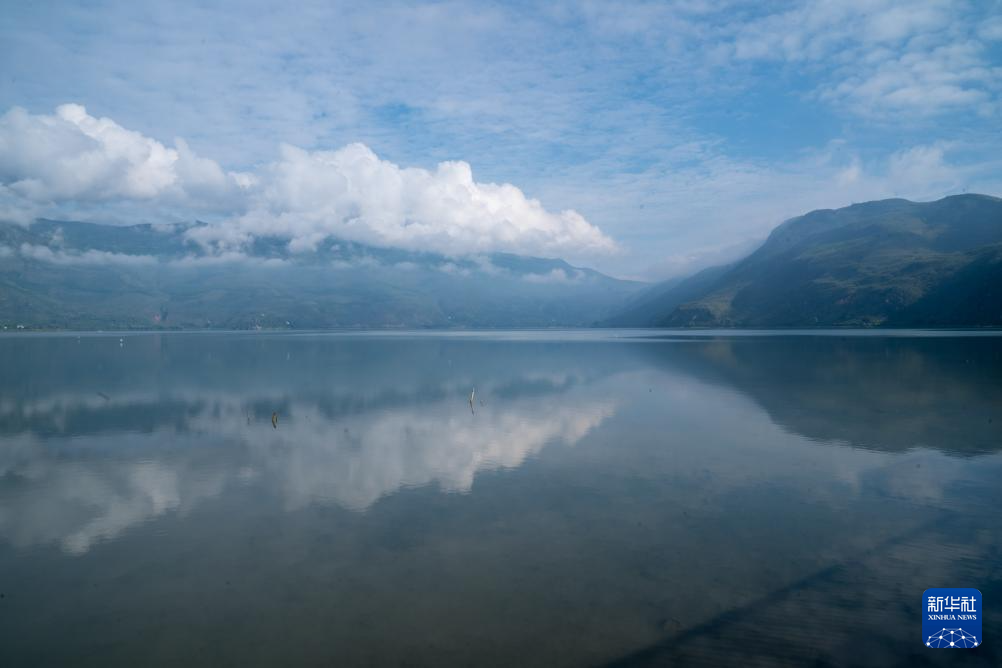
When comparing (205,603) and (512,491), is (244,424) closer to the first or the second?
(512,491)

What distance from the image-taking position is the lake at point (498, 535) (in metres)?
12.9

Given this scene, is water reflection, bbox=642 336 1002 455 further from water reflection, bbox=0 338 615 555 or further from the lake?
water reflection, bbox=0 338 615 555

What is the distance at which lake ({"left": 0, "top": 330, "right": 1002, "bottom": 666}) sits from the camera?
1292cm

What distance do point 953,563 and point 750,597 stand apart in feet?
23.2

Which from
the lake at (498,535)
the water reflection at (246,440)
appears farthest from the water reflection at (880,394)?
the water reflection at (246,440)

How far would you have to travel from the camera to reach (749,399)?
50.2 meters

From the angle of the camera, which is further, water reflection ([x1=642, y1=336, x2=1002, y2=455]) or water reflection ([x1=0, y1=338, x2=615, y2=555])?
water reflection ([x1=642, y1=336, x2=1002, y2=455])

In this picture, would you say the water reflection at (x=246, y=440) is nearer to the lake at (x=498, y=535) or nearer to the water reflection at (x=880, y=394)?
the lake at (x=498, y=535)

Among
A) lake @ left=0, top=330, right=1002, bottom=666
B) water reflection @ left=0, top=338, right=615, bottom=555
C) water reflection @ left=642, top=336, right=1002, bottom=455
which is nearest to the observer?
lake @ left=0, top=330, right=1002, bottom=666

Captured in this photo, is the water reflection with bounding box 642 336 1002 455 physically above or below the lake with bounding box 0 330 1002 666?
above

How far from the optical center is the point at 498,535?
19.1 metres

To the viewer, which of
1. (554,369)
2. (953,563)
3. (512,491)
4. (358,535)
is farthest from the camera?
(554,369)

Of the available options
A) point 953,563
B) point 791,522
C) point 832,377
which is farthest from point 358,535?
point 832,377

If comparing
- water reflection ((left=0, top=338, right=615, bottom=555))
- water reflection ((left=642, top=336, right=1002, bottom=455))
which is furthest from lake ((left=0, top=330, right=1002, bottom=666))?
water reflection ((left=642, top=336, right=1002, bottom=455))
